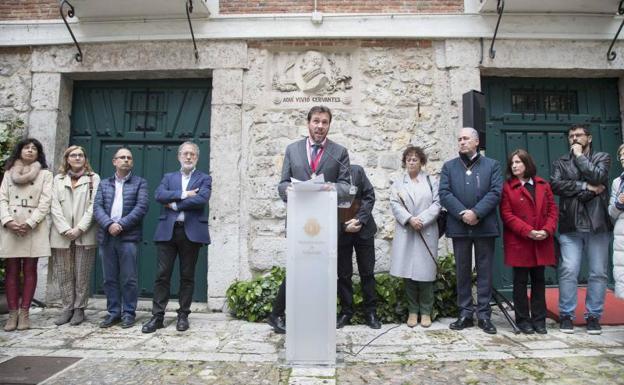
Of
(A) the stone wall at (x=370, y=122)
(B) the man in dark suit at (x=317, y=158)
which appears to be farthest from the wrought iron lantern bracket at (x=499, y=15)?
(B) the man in dark suit at (x=317, y=158)

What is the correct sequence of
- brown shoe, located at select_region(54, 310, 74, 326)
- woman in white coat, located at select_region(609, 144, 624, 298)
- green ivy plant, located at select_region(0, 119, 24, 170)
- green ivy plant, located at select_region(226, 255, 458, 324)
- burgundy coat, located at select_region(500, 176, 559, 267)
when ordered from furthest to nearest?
green ivy plant, located at select_region(0, 119, 24, 170)
green ivy plant, located at select_region(226, 255, 458, 324)
brown shoe, located at select_region(54, 310, 74, 326)
burgundy coat, located at select_region(500, 176, 559, 267)
woman in white coat, located at select_region(609, 144, 624, 298)

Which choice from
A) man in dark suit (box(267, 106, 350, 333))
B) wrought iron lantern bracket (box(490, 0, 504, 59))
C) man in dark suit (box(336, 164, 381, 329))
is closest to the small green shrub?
man in dark suit (box(267, 106, 350, 333))

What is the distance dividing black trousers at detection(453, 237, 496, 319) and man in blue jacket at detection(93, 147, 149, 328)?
3380 millimetres

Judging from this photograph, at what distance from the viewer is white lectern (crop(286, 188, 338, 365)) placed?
3012 mm

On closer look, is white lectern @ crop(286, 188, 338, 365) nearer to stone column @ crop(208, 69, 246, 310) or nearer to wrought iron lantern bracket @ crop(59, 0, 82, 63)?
stone column @ crop(208, 69, 246, 310)

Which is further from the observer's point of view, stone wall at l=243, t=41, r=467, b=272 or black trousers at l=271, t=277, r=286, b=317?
stone wall at l=243, t=41, r=467, b=272

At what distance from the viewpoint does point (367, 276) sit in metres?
4.20

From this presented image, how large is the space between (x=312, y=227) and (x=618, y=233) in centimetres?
290

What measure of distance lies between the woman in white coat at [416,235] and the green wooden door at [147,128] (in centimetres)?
272

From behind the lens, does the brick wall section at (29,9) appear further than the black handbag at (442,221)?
Yes

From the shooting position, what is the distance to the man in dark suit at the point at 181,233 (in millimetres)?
4129

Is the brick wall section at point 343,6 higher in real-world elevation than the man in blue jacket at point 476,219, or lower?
higher

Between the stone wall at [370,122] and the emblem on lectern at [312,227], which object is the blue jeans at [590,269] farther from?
the emblem on lectern at [312,227]

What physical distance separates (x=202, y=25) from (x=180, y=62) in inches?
23.0
